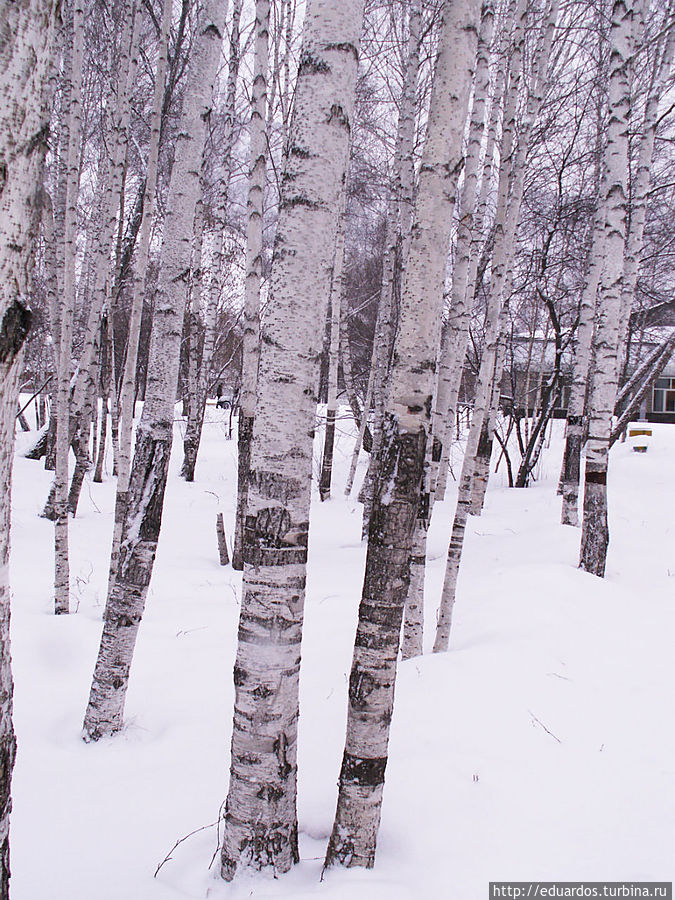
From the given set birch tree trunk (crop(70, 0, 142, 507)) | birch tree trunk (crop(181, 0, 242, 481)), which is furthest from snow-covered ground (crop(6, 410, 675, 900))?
birch tree trunk (crop(181, 0, 242, 481))

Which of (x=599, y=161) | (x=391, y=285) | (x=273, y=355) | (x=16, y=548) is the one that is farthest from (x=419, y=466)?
(x=599, y=161)

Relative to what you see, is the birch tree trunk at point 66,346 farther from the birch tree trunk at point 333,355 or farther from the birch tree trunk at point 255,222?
the birch tree trunk at point 333,355

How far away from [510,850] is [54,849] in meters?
1.79

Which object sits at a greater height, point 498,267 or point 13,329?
point 498,267

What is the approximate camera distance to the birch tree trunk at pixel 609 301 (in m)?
5.27

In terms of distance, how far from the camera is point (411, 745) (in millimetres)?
2908

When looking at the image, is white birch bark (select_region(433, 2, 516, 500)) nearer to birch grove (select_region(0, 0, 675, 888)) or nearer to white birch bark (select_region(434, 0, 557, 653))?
birch grove (select_region(0, 0, 675, 888))

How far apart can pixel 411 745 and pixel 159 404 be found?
2167mm

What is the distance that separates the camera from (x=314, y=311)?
195 centimetres

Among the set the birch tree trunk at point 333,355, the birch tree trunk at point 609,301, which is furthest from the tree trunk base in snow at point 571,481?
the birch tree trunk at point 333,355

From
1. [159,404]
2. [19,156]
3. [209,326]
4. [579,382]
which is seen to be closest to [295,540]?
[19,156]

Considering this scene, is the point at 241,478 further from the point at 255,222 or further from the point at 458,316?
the point at 458,316

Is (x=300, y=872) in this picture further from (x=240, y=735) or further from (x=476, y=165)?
(x=476, y=165)

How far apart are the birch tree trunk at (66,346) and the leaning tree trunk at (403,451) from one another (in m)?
3.37
